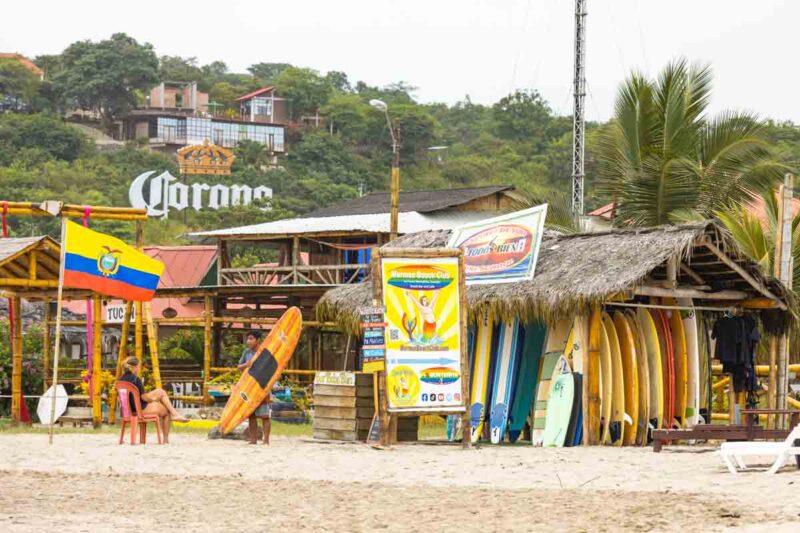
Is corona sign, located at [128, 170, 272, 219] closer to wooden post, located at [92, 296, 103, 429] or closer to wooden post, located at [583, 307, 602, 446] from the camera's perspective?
wooden post, located at [92, 296, 103, 429]

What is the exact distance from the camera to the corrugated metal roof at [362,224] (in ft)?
109

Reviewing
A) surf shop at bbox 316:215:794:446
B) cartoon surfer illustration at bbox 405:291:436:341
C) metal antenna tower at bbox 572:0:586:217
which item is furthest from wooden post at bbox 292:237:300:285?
cartoon surfer illustration at bbox 405:291:436:341

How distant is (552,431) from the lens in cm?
1683

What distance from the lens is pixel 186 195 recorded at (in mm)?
71062

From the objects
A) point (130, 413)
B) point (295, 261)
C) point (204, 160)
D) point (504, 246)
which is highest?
point (204, 160)

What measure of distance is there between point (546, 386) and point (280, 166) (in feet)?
252

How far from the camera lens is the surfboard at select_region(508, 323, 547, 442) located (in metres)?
17.9

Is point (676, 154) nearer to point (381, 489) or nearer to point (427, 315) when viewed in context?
point (427, 315)

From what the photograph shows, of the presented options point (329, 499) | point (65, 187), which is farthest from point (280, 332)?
point (65, 187)

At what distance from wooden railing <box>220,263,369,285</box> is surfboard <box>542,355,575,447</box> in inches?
597

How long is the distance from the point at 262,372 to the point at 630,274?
4318 millimetres

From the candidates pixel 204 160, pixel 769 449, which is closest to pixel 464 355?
pixel 769 449

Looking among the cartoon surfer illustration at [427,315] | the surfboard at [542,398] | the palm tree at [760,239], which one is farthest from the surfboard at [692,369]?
the palm tree at [760,239]

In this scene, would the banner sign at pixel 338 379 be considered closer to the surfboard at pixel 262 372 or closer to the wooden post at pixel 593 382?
the surfboard at pixel 262 372
